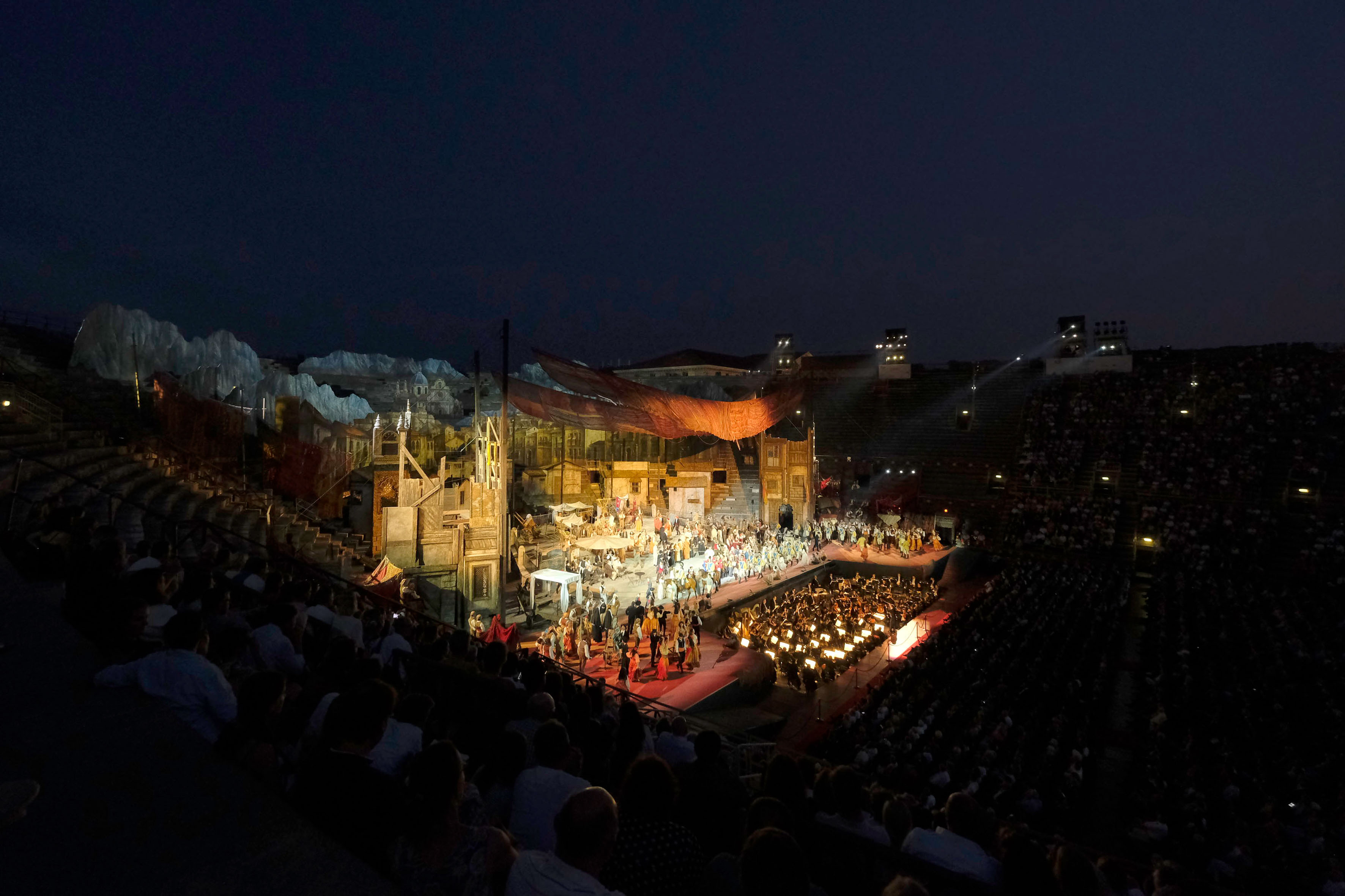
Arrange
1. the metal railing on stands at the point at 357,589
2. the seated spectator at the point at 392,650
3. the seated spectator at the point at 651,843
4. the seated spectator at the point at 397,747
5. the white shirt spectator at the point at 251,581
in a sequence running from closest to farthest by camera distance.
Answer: the seated spectator at the point at 651,843 → the seated spectator at the point at 397,747 → the seated spectator at the point at 392,650 → the white shirt spectator at the point at 251,581 → the metal railing on stands at the point at 357,589

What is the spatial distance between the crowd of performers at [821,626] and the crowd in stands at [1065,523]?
7.99m

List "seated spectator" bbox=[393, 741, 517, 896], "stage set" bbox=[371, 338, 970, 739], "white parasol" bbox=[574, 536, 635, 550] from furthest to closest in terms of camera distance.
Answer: "white parasol" bbox=[574, 536, 635, 550], "stage set" bbox=[371, 338, 970, 739], "seated spectator" bbox=[393, 741, 517, 896]

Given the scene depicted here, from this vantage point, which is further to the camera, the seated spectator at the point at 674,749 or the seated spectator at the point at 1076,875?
the seated spectator at the point at 674,749

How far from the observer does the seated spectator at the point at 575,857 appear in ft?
5.58

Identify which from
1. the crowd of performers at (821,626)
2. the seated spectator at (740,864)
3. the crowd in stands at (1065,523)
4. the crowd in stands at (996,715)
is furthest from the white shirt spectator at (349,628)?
the crowd in stands at (1065,523)

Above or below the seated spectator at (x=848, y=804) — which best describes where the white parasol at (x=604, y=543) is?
below

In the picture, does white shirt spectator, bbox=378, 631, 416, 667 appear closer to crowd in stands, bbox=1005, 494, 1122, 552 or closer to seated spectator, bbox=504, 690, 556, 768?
seated spectator, bbox=504, 690, 556, 768

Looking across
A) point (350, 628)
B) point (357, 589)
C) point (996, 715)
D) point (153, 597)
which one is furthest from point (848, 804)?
point (996, 715)

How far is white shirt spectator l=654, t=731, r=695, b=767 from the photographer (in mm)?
4168

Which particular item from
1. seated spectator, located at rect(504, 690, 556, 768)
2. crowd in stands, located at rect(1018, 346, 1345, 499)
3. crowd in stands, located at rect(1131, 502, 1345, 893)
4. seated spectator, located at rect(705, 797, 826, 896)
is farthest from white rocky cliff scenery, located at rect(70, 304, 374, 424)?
crowd in stands, located at rect(1018, 346, 1345, 499)

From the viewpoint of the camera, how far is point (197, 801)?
2264mm

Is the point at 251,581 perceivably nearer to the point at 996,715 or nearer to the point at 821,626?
the point at 996,715

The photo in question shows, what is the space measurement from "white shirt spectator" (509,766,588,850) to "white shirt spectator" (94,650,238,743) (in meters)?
1.47

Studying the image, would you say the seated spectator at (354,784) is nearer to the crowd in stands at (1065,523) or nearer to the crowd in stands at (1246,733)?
the crowd in stands at (1246,733)
